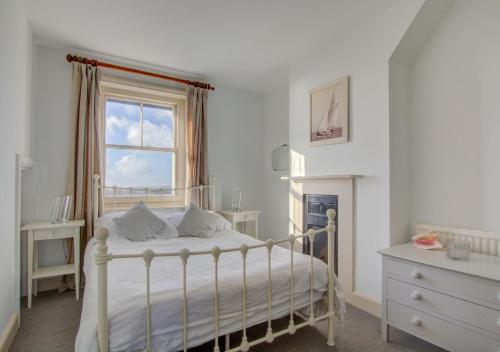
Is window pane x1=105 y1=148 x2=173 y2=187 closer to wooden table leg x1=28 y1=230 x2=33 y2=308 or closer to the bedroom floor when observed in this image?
wooden table leg x1=28 y1=230 x2=33 y2=308

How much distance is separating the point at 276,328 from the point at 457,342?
3.87 feet

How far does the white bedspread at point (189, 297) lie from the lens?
1320 millimetres

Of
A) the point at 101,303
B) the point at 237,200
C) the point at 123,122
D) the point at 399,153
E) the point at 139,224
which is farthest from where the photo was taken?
the point at 237,200

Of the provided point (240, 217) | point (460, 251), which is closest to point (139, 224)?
point (240, 217)

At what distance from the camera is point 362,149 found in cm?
262

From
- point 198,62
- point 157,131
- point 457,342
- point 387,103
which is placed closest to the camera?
point 457,342

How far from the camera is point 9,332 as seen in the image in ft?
6.56

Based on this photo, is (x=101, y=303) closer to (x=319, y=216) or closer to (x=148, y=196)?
(x=319, y=216)

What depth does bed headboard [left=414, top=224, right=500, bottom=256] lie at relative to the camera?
1999 mm

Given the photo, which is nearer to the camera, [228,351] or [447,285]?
[228,351]

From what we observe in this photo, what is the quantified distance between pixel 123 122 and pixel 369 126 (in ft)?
9.54

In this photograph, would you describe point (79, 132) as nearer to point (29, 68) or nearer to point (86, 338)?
point (29, 68)

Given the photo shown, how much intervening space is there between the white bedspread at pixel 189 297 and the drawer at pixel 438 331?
58 centimetres

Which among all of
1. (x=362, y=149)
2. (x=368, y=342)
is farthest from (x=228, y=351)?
(x=362, y=149)
